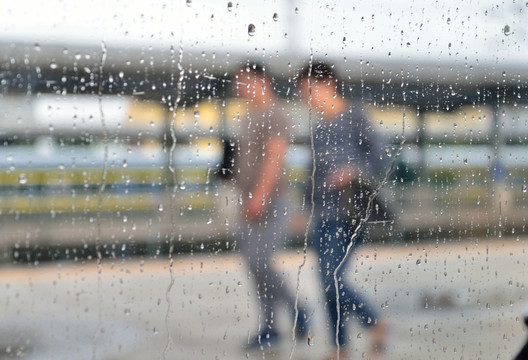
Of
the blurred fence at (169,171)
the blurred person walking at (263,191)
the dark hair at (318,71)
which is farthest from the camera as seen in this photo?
the dark hair at (318,71)

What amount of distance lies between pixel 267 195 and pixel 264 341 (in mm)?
450

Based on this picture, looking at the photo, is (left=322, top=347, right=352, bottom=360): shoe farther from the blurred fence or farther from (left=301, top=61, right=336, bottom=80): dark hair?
(left=301, top=61, right=336, bottom=80): dark hair

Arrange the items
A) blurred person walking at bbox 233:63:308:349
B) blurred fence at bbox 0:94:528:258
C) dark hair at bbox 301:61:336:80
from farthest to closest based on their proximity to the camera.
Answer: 1. dark hair at bbox 301:61:336:80
2. blurred person walking at bbox 233:63:308:349
3. blurred fence at bbox 0:94:528:258

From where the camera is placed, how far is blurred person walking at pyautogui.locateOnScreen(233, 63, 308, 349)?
204cm

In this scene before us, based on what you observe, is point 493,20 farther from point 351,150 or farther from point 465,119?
point 351,150

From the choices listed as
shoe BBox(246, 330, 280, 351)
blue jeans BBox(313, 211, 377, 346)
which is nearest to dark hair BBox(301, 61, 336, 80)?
blue jeans BBox(313, 211, 377, 346)

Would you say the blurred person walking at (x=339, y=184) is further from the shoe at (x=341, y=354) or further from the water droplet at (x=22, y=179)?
the water droplet at (x=22, y=179)

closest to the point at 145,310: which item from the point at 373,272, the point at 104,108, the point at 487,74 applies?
the point at 104,108

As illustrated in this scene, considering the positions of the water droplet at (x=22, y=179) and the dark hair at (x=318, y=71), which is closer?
the water droplet at (x=22, y=179)

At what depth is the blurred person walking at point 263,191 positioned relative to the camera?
2035mm

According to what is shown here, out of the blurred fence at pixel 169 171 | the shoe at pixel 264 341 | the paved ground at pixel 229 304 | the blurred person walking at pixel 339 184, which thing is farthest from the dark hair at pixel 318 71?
the shoe at pixel 264 341

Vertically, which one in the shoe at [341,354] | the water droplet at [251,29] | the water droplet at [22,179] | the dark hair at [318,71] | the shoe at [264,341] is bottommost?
the shoe at [341,354]

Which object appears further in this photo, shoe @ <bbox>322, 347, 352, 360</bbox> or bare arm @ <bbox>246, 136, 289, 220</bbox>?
shoe @ <bbox>322, 347, 352, 360</bbox>

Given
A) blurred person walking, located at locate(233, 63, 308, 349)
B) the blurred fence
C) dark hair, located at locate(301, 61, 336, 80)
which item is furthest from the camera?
dark hair, located at locate(301, 61, 336, 80)
